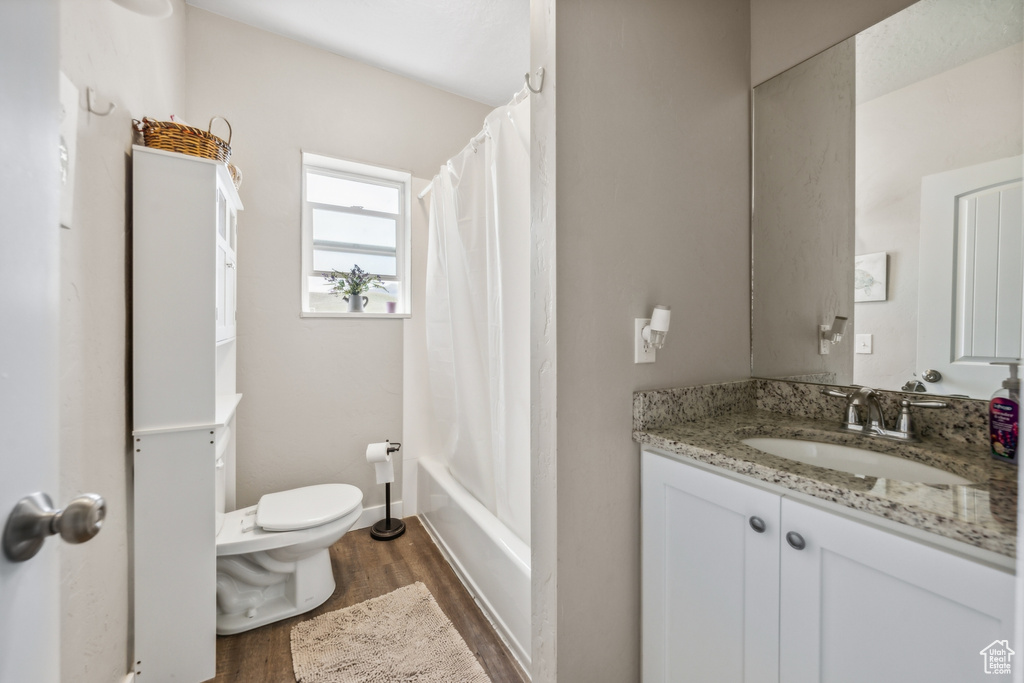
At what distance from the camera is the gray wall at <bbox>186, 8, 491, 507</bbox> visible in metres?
2.02

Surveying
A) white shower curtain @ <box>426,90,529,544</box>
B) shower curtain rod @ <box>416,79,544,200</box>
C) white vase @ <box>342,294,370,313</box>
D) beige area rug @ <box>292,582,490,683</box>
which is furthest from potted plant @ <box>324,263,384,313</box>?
beige area rug @ <box>292,582,490,683</box>

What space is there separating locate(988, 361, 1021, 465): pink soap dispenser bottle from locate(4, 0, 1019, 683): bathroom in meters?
0.56

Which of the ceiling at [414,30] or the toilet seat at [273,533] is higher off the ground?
the ceiling at [414,30]

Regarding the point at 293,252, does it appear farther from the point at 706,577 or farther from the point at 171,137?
the point at 706,577

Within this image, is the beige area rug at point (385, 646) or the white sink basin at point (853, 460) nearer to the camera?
the white sink basin at point (853, 460)

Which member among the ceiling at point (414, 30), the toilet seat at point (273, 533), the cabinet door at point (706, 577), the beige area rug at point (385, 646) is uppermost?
the ceiling at point (414, 30)

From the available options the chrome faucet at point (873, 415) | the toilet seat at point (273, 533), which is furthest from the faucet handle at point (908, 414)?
the toilet seat at point (273, 533)

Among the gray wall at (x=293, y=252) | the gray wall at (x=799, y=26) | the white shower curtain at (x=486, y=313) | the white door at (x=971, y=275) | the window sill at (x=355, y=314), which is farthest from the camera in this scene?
the window sill at (x=355, y=314)

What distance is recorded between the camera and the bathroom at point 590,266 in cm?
99

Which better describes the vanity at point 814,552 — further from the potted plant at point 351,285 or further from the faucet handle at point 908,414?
the potted plant at point 351,285

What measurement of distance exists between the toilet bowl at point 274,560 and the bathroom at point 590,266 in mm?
326

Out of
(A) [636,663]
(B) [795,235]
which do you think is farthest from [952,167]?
(A) [636,663]

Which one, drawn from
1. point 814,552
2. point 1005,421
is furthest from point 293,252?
point 1005,421

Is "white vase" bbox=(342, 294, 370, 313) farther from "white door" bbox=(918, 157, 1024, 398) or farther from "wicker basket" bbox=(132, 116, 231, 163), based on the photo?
"white door" bbox=(918, 157, 1024, 398)
